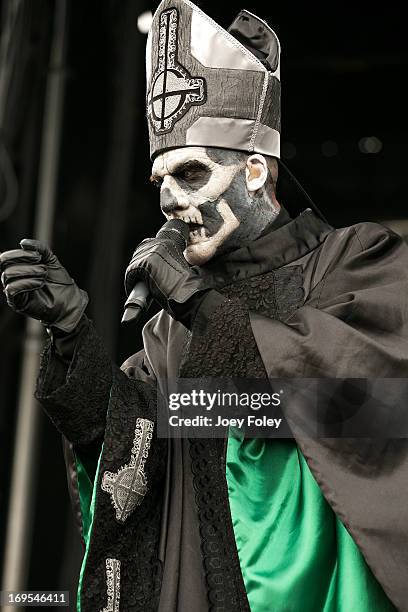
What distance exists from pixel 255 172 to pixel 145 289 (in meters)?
0.43

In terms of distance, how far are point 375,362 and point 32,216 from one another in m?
1.98

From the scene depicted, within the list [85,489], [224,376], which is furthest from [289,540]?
[85,489]

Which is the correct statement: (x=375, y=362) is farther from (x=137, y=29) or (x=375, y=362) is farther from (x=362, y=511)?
(x=137, y=29)

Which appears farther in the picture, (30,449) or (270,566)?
(30,449)

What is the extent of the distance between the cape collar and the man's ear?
0.09 metres

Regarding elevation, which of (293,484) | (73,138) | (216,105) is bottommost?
(293,484)

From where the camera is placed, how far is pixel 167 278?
2178mm

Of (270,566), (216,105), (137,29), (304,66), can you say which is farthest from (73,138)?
(270,566)

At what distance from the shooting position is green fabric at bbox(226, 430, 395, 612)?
7.06 feet

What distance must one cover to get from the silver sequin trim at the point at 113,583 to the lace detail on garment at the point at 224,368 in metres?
0.17

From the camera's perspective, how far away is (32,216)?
12.7ft

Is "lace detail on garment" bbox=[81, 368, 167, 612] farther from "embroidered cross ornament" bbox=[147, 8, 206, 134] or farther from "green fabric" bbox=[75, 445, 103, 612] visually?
"embroidered cross ornament" bbox=[147, 8, 206, 134]

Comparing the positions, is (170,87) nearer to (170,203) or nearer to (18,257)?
(170,203)

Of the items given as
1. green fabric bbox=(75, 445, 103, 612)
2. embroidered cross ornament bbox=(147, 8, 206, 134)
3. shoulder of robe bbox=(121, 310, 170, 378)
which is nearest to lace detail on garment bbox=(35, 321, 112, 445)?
green fabric bbox=(75, 445, 103, 612)
